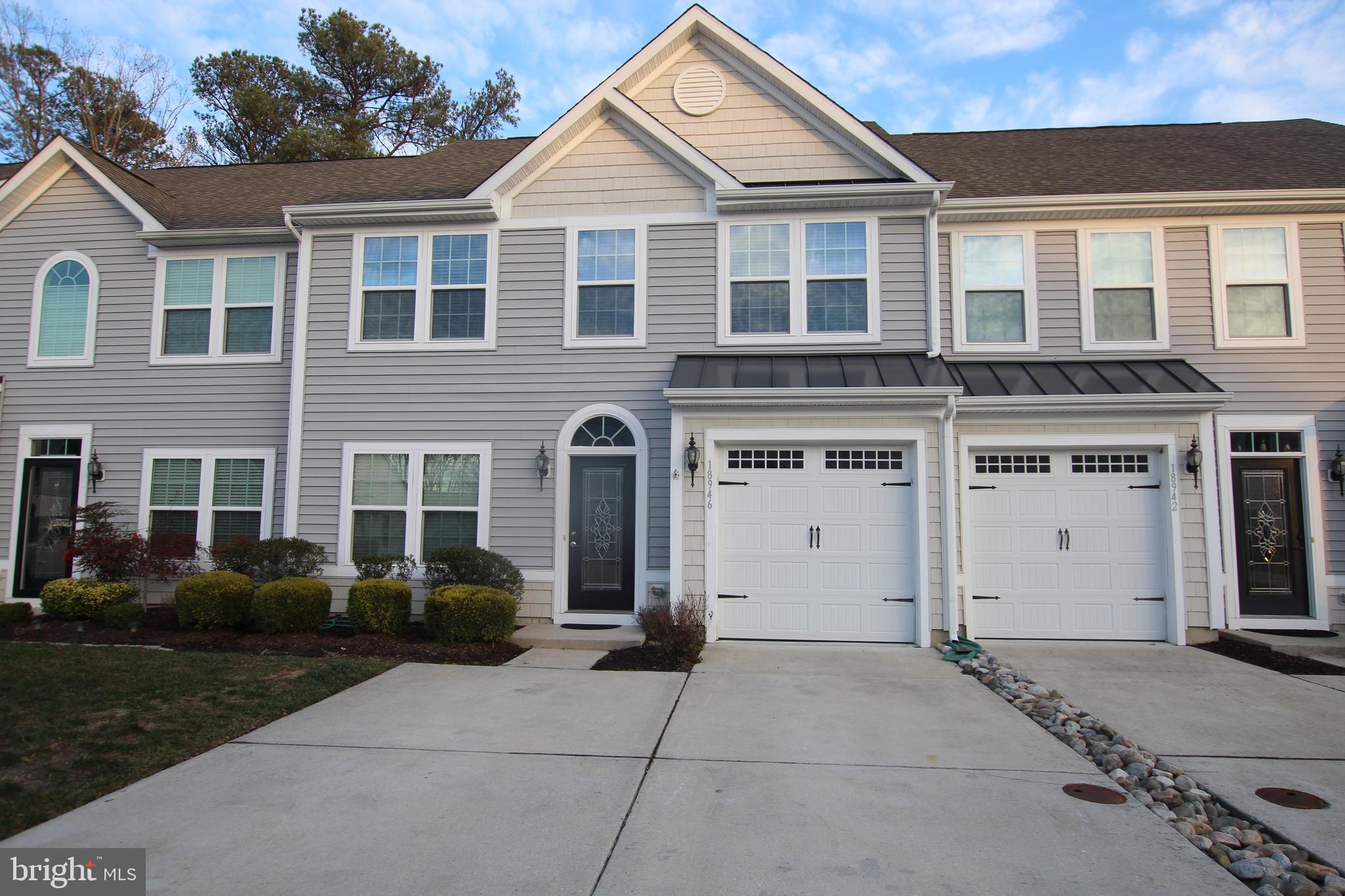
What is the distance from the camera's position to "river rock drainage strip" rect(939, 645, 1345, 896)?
352cm

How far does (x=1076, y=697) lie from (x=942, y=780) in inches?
108

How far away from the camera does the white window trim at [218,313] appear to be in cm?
1080

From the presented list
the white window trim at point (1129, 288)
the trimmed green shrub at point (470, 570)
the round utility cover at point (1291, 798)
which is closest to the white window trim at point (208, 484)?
the trimmed green shrub at point (470, 570)

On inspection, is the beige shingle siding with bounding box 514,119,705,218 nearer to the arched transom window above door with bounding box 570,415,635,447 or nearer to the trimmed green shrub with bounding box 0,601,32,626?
the arched transom window above door with bounding box 570,415,635,447

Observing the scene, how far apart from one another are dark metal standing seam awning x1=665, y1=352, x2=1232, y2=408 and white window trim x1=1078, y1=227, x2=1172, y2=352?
0.24m

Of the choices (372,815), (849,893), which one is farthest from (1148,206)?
(372,815)

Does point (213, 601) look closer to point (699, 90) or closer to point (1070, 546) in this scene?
point (699, 90)

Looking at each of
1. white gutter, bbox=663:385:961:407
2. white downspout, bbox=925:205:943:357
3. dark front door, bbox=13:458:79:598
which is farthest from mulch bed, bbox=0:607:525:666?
white downspout, bbox=925:205:943:357

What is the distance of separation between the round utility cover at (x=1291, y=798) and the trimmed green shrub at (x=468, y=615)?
6762 mm

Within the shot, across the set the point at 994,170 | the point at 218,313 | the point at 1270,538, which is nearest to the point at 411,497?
the point at 218,313

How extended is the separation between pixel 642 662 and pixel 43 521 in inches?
368

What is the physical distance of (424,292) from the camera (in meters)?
10.4

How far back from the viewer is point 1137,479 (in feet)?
30.5

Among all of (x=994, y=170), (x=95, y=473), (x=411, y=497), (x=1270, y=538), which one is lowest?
(x=1270, y=538)
